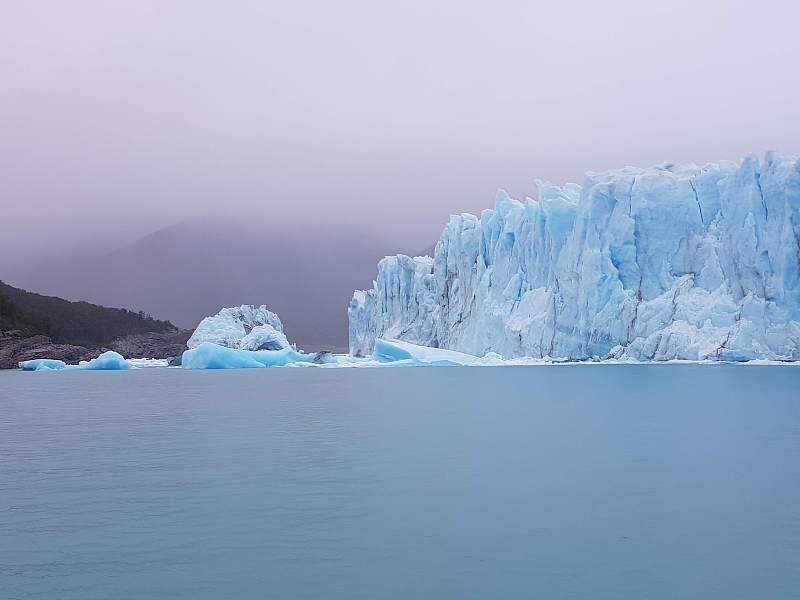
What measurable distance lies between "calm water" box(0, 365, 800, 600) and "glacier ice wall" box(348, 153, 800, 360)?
17.6m

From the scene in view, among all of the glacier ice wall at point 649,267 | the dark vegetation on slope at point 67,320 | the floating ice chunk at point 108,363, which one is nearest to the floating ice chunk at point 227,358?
the floating ice chunk at point 108,363

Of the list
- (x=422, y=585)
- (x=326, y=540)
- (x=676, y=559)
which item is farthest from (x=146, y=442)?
(x=676, y=559)

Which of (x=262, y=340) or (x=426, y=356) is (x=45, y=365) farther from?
(x=426, y=356)

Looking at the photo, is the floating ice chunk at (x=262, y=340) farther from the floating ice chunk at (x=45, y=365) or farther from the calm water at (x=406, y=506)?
the calm water at (x=406, y=506)

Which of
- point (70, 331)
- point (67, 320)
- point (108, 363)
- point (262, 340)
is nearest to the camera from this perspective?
point (108, 363)

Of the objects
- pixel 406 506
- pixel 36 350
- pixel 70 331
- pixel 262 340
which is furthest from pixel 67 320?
pixel 406 506

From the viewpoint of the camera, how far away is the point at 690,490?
619 cm

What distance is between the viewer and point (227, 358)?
114 feet

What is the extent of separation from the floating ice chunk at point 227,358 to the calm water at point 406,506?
22798mm

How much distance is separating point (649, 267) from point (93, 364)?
1070 inches

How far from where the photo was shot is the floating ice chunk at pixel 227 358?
34562 millimetres

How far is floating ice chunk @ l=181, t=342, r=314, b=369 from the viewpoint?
34562 mm

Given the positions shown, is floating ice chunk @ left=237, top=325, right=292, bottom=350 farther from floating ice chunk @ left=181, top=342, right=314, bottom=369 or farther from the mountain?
the mountain

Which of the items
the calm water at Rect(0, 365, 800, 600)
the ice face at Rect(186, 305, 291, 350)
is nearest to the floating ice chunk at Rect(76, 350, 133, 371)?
the ice face at Rect(186, 305, 291, 350)
